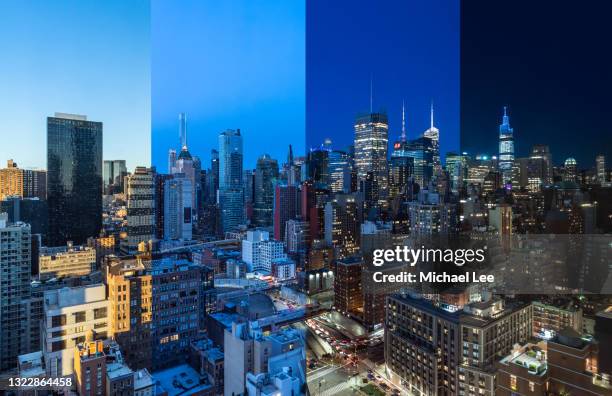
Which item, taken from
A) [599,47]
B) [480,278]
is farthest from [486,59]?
[480,278]

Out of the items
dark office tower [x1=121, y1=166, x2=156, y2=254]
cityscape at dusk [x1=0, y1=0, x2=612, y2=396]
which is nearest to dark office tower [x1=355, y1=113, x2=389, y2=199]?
cityscape at dusk [x1=0, y1=0, x2=612, y2=396]

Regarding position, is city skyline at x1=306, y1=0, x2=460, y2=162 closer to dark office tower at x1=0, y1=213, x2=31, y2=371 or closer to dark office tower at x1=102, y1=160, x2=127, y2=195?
dark office tower at x1=102, y1=160, x2=127, y2=195

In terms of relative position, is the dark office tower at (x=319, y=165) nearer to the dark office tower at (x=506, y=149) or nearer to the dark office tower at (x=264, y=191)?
the dark office tower at (x=264, y=191)

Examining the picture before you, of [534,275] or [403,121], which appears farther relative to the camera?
[403,121]

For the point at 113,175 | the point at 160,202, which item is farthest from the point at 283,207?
the point at 113,175

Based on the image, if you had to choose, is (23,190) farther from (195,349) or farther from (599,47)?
(599,47)

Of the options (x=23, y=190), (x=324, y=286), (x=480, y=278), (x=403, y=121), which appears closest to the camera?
(x=480, y=278)

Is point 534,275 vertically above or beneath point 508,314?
above
